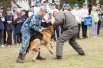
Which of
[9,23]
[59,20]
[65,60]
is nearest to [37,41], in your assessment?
[59,20]

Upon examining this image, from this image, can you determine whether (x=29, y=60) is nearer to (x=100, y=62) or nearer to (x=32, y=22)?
(x=32, y=22)

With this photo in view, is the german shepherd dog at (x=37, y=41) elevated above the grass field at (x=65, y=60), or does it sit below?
above

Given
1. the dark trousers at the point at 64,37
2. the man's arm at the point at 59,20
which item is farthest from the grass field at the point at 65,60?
the man's arm at the point at 59,20

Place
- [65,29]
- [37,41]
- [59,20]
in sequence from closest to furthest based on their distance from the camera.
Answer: [37,41] < [59,20] < [65,29]

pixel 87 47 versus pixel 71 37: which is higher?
pixel 71 37

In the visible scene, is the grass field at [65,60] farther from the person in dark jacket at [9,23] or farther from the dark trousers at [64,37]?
the person in dark jacket at [9,23]

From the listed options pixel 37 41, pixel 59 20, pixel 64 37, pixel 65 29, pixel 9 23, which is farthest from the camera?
pixel 9 23

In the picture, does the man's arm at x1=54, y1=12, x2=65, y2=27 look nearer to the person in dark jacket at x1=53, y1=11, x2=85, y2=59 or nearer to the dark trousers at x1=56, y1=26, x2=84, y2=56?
the person in dark jacket at x1=53, y1=11, x2=85, y2=59

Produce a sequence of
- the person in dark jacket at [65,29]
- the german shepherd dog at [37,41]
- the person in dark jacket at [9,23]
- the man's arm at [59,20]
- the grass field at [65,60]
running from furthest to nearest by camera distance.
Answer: the person in dark jacket at [9,23], the person in dark jacket at [65,29], the man's arm at [59,20], the german shepherd dog at [37,41], the grass field at [65,60]

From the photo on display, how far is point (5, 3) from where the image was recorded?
949 inches

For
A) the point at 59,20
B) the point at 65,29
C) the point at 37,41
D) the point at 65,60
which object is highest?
the point at 59,20

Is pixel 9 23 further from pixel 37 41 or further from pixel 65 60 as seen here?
pixel 65 60

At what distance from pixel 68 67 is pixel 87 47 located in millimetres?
4310

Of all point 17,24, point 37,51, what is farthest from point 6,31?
point 37,51
